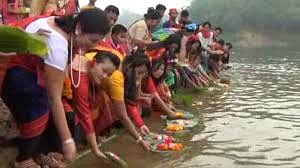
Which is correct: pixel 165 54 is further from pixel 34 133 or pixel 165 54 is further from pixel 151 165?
pixel 34 133

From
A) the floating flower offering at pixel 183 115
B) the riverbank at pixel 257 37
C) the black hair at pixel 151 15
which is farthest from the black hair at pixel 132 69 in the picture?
the riverbank at pixel 257 37

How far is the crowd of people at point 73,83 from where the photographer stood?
12.2 feet

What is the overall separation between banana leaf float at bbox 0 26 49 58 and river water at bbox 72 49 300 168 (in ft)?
7.94

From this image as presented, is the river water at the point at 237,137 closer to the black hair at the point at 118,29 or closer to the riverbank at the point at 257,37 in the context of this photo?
the black hair at the point at 118,29

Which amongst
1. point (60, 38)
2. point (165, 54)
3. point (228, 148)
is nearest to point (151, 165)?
point (228, 148)

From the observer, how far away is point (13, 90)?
397 centimetres

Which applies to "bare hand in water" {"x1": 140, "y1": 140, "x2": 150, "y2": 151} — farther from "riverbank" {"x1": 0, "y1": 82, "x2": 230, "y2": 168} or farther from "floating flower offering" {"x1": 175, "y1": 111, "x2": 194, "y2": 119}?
"floating flower offering" {"x1": 175, "y1": 111, "x2": 194, "y2": 119}

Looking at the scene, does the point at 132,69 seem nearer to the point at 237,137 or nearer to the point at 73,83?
the point at 73,83

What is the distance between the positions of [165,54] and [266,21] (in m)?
48.0

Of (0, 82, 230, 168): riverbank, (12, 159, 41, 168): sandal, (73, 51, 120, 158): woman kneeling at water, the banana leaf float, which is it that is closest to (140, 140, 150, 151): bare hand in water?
(0, 82, 230, 168): riverbank

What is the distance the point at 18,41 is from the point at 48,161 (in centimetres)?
163

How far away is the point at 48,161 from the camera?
4.39 metres

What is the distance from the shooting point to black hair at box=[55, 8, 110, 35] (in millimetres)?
3678

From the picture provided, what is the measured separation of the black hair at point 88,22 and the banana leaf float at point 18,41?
66cm
